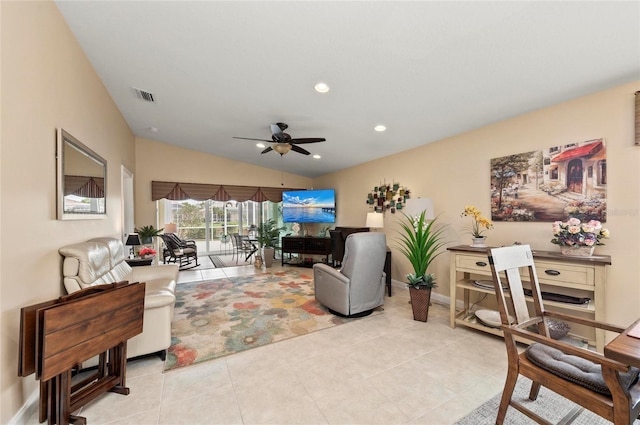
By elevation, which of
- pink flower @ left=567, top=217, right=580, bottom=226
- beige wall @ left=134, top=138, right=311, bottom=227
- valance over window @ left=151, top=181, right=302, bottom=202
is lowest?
pink flower @ left=567, top=217, right=580, bottom=226

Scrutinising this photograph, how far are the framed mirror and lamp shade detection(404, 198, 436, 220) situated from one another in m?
3.75

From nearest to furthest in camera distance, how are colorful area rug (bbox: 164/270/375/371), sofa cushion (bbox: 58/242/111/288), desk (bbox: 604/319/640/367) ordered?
desk (bbox: 604/319/640/367)
sofa cushion (bbox: 58/242/111/288)
colorful area rug (bbox: 164/270/375/371)

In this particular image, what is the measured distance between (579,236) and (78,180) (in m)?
4.54

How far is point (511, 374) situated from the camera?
4.82 feet

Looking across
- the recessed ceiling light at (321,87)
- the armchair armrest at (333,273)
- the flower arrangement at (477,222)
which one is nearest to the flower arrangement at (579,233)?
the flower arrangement at (477,222)

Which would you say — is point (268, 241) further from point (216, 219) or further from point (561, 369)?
point (561, 369)

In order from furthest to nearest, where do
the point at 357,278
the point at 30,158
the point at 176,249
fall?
the point at 176,249
the point at 357,278
the point at 30,158

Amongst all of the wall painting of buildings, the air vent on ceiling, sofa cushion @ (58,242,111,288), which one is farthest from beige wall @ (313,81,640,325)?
sofa cushion @ (58,242,111,288)

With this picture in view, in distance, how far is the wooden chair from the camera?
1101 mm

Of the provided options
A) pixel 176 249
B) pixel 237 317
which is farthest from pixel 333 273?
pixel 176 249

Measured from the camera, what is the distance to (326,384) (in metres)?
A: 1.91

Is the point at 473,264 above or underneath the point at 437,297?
above

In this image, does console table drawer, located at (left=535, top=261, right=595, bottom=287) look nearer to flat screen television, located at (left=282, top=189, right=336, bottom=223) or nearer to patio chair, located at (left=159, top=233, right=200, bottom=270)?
flat screen television, located at (left=282, top=189, right=336, bottom=223)

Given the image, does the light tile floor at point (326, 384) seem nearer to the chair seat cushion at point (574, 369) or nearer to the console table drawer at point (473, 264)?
the chair seat cushion at point (574, 369)
